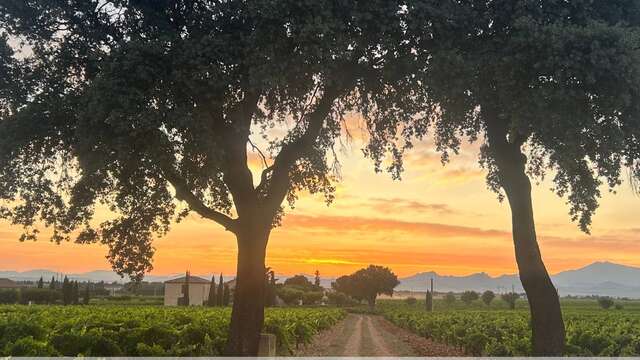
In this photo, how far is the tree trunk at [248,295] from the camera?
51.1ft

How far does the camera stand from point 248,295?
15930mm

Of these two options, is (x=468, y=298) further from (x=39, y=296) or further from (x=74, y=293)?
(x=39, y=296)

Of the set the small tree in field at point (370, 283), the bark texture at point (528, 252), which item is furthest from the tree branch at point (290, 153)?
the small tree in field at point (370, 283)

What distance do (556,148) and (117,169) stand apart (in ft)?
35.8

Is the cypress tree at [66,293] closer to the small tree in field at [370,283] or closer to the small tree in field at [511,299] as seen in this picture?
the small tree in field at [511,299]

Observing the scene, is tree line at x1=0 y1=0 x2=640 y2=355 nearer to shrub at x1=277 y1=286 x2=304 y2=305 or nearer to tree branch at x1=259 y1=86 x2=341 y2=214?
tree branch at x1=259 y1=86 x2=341 y2=214

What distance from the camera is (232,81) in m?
13.6

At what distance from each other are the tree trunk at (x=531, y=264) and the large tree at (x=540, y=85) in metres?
0.03

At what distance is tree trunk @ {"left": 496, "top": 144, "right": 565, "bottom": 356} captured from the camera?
54.5ft

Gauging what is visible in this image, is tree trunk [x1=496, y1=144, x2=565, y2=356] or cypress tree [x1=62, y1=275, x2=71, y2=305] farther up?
tree trunk [x1=496, y1=144, x2=565, y2=356]

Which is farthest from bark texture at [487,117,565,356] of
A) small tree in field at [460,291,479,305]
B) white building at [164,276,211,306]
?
small tree in field at [460,291,479,305]

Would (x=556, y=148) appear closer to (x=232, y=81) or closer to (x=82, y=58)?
(x=232, y=81)

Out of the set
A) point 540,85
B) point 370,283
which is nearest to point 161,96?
point 540,85

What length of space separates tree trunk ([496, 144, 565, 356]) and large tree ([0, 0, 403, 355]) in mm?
4786
